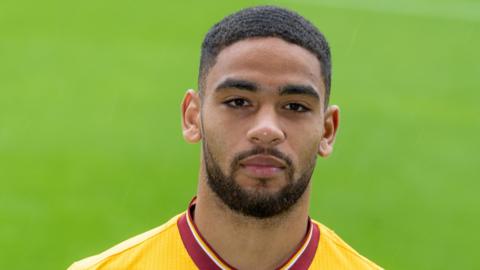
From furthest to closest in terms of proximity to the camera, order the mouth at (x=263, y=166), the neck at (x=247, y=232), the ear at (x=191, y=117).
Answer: the ear at (x=191, y=117) → the neck at (x=247, y=232) → the mouth at (x=263, y=166)

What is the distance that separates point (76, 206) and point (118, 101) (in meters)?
1.57

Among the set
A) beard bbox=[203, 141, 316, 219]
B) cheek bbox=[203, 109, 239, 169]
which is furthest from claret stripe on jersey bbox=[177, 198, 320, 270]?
cheek bbox=[203, 109, 239, 169]

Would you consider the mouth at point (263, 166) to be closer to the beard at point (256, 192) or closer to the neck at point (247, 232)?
the beard at point (256, 192)

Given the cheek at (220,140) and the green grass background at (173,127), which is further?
→ the green grass background at (173,127)

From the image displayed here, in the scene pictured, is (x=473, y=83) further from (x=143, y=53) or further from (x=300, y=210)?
(x=300, y=210)

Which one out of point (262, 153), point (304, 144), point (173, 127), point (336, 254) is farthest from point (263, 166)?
point (173, 127)

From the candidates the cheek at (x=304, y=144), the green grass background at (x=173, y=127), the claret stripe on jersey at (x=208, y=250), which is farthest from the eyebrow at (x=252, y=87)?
the green grass background at (x=173, y=127)

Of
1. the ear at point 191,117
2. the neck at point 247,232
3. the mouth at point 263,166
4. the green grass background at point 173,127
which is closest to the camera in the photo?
the mouth at point 263,166

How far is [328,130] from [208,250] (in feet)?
1.72

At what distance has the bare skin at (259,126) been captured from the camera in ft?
6.86

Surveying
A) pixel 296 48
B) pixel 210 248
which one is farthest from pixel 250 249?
pixel 296 48

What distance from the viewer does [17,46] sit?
757 cm

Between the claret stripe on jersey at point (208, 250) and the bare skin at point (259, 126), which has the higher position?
the bare skin at point (259, 126)

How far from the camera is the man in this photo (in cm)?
209
